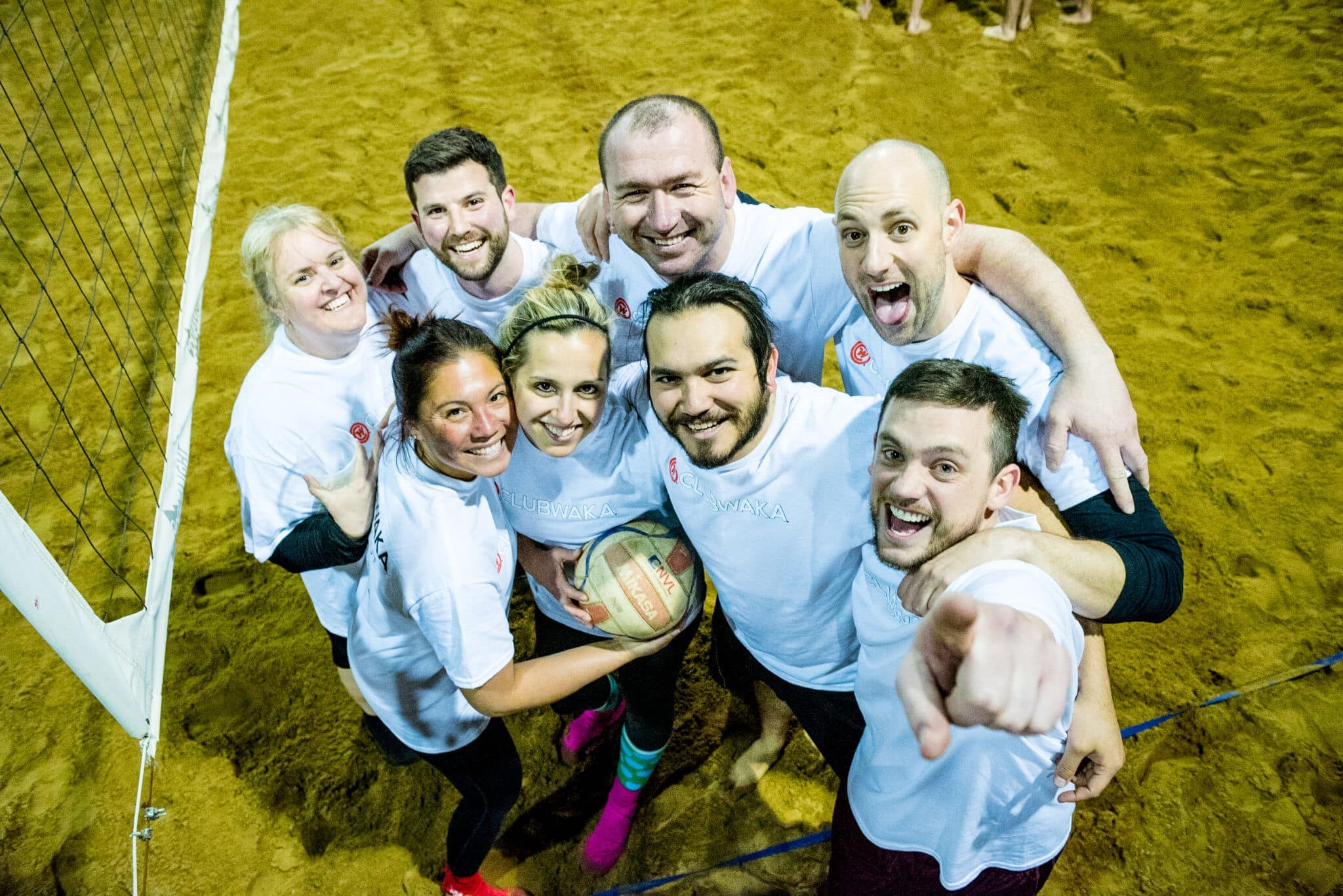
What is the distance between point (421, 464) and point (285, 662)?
2663mm

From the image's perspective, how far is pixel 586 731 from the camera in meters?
4.19

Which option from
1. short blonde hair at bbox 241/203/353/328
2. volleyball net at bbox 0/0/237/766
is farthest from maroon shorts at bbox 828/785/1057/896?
volleyball net at bbox 0/0/237/766

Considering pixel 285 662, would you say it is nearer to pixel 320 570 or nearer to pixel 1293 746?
pixel 320 570

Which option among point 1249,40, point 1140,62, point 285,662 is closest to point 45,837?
point 285,662

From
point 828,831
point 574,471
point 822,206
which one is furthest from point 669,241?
point 822,206

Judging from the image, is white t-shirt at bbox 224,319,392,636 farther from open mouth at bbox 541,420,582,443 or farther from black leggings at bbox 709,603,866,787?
black leggings at bbox 709,603,866,787

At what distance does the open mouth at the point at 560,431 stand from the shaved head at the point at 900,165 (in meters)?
1.17

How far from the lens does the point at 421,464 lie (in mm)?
2693

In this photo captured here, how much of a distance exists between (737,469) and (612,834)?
6.97 ft

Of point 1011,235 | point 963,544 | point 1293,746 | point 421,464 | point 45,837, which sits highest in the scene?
point 1011,235

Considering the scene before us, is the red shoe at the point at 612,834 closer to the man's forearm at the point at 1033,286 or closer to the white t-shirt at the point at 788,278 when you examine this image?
the white t-shirt at the point at 788,278

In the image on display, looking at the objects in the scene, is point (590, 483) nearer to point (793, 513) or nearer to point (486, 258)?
point (793, 513)

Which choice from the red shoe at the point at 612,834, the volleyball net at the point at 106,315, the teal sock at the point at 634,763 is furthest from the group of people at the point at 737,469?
the volleyball net at the point at 106,315

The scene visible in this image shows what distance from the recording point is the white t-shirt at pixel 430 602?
2572mm
